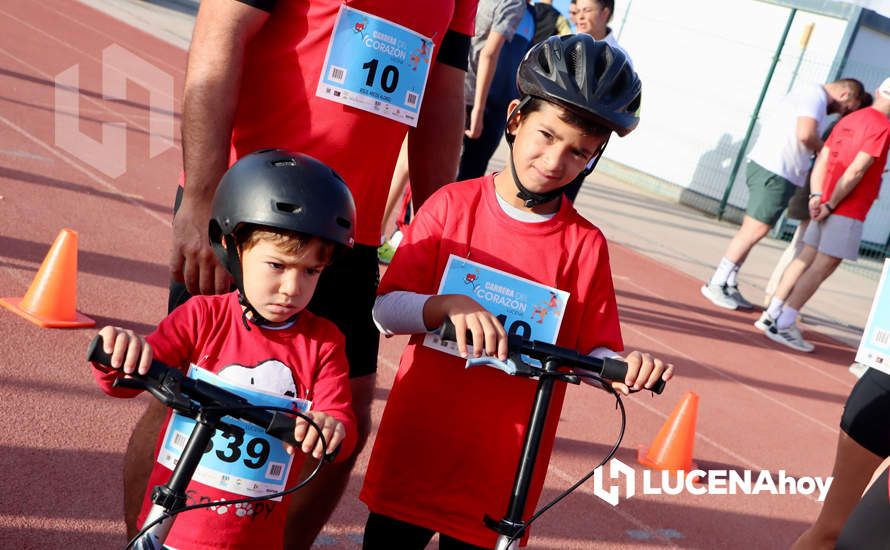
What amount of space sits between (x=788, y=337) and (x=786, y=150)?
190 centimetres

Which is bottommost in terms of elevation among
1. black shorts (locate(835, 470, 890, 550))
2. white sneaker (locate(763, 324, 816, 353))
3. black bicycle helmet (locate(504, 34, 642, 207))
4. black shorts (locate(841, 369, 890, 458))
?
white sneaker (locate(763, 324, 816, 353))

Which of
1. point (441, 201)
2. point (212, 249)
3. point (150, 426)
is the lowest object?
point (150, 426)

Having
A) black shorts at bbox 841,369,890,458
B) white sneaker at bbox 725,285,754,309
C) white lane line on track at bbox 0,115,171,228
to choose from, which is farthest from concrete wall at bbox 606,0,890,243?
black shorts at bbox 841,369,890,458

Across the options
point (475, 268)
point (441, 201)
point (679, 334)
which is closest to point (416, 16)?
point (441, 201)

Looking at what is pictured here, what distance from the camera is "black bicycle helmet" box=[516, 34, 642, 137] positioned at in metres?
2.64

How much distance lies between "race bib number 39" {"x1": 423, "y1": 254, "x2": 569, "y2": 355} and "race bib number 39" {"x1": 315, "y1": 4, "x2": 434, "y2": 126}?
0.57m

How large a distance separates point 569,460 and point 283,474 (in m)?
3.35

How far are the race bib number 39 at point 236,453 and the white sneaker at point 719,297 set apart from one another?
29.9ft

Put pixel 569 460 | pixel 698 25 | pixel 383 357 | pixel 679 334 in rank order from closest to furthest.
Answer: pixel 569 460, pixel 383 357, pixel 679 334, pixel 698 25

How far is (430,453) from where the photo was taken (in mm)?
2789

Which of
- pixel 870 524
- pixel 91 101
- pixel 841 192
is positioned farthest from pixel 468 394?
pixel 91 101

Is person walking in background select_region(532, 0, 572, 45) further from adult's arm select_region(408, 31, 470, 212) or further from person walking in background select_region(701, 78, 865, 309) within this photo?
adult's arm select_region(408, 31, 470, 212)

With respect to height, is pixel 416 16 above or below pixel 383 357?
above

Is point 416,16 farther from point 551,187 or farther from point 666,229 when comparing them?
point 666,229
